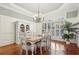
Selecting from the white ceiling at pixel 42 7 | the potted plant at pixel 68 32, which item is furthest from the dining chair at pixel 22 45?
the potted plant at pixel 68 32

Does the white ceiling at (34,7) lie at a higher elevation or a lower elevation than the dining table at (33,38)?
higher

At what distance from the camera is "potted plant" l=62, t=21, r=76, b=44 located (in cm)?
254

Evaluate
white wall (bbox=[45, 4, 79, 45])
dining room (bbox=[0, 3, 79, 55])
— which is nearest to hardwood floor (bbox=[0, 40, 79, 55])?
dining room (bbox=[0, 3, 79, 55])

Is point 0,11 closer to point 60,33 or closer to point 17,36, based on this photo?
point 17,36

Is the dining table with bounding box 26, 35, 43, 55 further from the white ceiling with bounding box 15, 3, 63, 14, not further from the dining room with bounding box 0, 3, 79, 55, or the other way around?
the white ceiling with bounding box 15, 3, 63, 14

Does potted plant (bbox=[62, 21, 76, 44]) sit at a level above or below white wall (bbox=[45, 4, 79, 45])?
below

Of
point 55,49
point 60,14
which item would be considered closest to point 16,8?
point 60,14

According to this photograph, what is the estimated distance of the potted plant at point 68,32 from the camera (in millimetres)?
2537

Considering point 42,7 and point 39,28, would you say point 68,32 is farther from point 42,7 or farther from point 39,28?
point 42,7

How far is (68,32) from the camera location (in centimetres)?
257

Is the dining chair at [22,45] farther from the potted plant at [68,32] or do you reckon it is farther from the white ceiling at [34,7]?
the potted plant at [68,32]

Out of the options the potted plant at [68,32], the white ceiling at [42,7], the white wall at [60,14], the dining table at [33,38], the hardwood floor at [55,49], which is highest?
the white ceiling at [42,7]

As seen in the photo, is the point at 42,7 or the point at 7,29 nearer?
the point at 7,29
